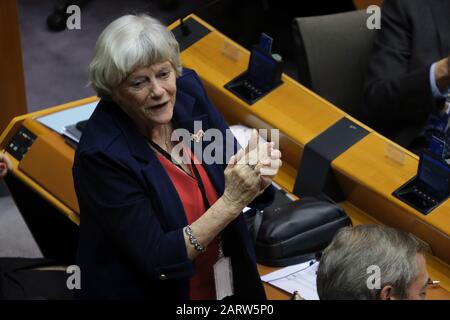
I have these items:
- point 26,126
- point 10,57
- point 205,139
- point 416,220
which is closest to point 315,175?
point 416,220

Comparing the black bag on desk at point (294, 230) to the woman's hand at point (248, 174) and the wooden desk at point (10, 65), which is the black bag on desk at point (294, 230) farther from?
the wooden desk at point (10, 65)

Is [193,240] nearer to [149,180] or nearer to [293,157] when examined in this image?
[149,180]

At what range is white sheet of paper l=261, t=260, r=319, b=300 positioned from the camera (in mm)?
2830

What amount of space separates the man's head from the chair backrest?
4.86ft

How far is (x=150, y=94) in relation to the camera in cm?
239

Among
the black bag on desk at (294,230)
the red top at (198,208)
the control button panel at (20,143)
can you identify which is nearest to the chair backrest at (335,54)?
the black bag on desk at (294,230)

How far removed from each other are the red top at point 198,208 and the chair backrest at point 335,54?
122 cm

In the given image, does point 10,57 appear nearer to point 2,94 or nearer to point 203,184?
point 2,94

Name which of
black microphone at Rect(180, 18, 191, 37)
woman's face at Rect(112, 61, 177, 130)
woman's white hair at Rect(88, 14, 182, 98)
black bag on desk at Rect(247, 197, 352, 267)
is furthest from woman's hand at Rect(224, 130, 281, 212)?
black microphone at Rect(180, 18, 191, 37)

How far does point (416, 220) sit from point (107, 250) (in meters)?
1.02

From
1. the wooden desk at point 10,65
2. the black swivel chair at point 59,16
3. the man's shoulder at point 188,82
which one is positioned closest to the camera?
the man's shoulder at point 188,82

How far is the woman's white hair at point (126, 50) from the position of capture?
7.67 ft

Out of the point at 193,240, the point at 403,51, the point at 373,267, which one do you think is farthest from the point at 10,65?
the point at 373,267

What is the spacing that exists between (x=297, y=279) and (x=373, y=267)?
0.70 meters
